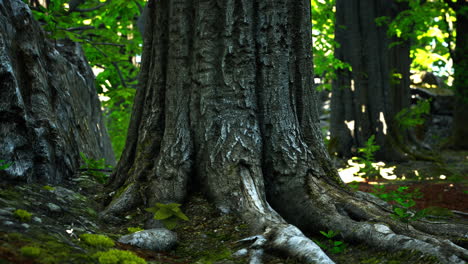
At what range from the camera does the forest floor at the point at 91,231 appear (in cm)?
253

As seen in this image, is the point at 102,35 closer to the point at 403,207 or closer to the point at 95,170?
the point at 95,170

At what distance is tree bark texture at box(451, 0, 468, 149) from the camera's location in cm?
1289

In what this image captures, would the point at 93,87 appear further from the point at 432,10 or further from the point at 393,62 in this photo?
the point at 432,10

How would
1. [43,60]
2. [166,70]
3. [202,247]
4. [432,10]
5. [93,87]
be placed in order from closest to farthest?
1. [202,247]
2. [166,70]
3. [43,60]
4. [93,87]
5. [432,10]

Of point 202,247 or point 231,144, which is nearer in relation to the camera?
point 202,247

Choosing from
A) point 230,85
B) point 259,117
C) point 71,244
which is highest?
point 230,85

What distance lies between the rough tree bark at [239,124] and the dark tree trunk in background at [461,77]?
1044 cm

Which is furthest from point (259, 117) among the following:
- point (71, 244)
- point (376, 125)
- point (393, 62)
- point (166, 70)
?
point (393, 62)

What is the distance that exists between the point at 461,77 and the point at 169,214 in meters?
12.9

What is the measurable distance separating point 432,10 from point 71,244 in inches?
517

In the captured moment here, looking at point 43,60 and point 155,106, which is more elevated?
point 43,60

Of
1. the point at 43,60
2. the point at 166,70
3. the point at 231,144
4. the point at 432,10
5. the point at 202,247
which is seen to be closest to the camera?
the point at 202,247

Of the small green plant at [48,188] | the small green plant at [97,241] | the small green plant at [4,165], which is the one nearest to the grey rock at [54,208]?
the small green plant at [48,188]

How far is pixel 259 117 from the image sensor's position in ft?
13.9
